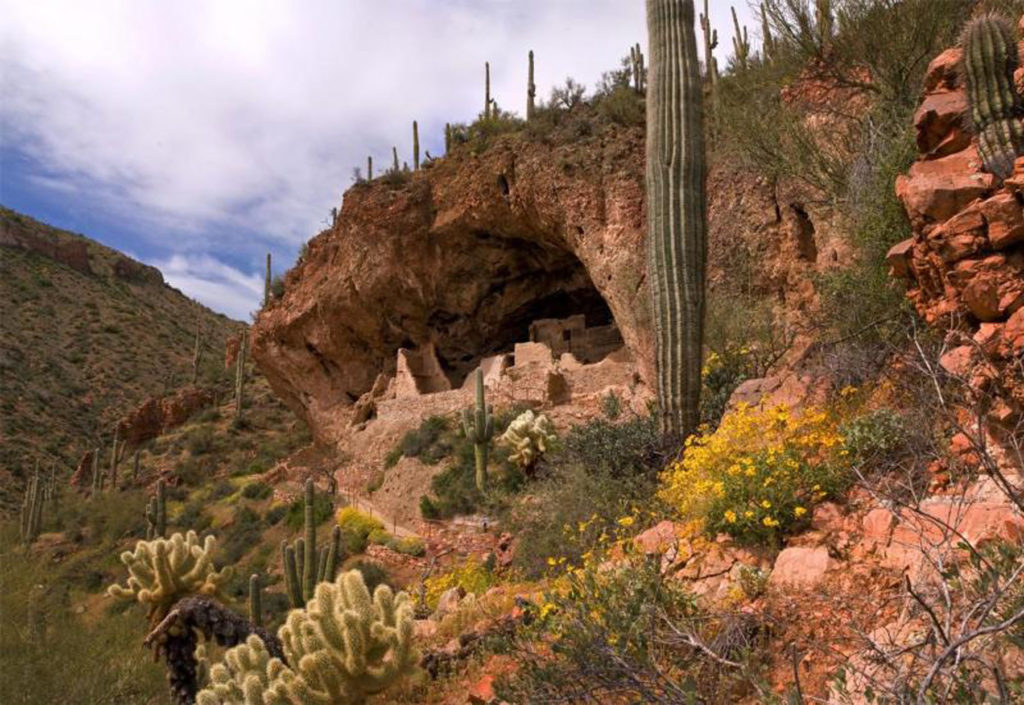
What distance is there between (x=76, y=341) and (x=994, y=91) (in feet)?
130

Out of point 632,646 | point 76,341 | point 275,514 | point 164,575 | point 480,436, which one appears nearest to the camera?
point 632,646

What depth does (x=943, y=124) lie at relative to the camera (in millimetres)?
4891

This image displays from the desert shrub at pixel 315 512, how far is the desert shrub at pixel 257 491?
211 centimetres

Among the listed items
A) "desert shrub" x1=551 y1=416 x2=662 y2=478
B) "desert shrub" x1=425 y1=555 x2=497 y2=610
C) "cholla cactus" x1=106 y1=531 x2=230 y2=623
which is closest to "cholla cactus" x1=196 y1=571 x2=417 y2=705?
"cholla cactus" x1=106 y1=531 x2=230 y2=623

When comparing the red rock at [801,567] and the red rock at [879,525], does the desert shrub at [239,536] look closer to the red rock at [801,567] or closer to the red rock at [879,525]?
the red rock at [801,567]

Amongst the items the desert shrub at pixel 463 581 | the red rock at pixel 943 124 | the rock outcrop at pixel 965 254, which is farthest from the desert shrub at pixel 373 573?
the red rock at pixel 943 124

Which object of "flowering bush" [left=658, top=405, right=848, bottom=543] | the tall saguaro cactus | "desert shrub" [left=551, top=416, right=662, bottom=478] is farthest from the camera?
"desert shrub" [left=551, top=416, right=662, bottom=478]

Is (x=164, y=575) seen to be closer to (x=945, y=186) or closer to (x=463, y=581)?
(x=463, y=581)

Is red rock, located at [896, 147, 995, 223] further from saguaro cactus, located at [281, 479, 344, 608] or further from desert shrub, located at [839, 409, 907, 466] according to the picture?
saguaro cactus, located at [281, 479, 344, 608]

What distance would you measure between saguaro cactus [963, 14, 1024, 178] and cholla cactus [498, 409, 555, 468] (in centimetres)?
857

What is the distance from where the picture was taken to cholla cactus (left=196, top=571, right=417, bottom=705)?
13.6ft

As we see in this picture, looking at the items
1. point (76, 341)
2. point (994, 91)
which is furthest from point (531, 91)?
point (76, 341)

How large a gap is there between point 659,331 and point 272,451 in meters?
20.7

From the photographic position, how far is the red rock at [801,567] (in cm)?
381
